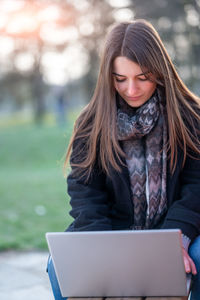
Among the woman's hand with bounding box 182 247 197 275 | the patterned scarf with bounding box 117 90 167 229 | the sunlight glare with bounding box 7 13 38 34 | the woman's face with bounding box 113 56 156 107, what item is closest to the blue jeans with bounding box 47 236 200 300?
the woman's hand with bounding box 182 247 197 275

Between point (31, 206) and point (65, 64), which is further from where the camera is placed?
point (65, 64)

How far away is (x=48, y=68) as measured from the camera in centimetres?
2383

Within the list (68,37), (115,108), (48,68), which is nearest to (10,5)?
(68,37)

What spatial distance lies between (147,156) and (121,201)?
234 mm

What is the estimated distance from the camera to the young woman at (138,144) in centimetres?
239

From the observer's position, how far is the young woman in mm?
2389

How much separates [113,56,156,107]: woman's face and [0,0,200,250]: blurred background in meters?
0.55

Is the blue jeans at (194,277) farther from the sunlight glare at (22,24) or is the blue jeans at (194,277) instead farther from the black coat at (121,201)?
the sunlight glare at (22,24)

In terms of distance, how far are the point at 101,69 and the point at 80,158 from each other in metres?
0.42

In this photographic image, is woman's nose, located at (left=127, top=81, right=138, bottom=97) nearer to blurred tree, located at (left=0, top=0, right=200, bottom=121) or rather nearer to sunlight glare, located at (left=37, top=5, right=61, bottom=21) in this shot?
blurred tree, located at (left=0, top=0, right=200, bottom=121)

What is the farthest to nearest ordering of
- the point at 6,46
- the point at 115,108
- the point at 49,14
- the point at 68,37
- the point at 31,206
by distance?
the point at 6,46
the point at 68,37
the point at 49,14
the point at 31,206
the point at 115,108

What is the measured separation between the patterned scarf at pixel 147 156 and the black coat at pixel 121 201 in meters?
0.03

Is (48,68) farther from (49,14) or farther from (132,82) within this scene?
(132,82)

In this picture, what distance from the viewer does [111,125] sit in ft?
8.16
